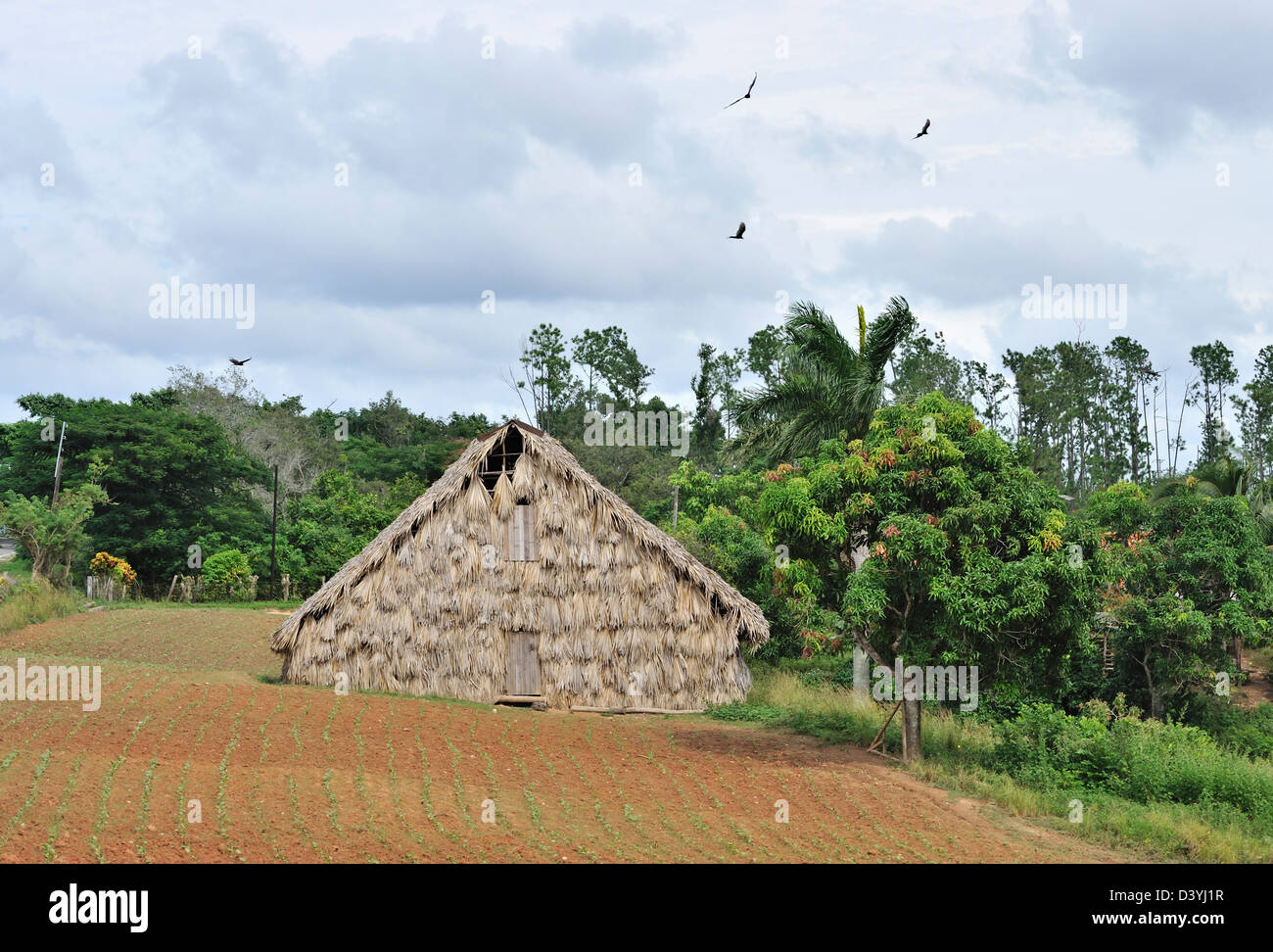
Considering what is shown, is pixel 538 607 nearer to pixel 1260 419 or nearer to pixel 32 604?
pixel 32 604

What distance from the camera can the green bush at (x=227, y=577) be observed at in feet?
134

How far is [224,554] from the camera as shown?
41594 mm

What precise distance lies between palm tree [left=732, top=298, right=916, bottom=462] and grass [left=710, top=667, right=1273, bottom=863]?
6906mm

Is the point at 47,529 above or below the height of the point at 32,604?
above

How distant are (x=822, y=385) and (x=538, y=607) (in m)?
9.26

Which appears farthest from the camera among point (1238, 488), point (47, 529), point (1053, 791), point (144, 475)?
point (144, 475)

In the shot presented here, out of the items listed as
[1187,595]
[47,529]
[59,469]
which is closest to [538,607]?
[1187,595]

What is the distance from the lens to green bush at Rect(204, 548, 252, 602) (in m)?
40.9

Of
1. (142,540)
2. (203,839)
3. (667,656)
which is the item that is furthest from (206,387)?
(203,839)

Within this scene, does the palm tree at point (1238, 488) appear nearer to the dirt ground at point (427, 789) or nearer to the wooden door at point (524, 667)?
the wooden door at point (524, 667)

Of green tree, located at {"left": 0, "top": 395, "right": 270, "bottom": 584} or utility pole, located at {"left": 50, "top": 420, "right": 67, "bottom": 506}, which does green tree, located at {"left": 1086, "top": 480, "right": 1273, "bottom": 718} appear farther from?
utility pole, located at {"left": 50, "top": 420, "right": 67, "bottom": 506}

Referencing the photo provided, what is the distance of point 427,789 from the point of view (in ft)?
46.1

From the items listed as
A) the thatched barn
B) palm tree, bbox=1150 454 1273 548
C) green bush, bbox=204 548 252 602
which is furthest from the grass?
green bush, bbox=204 548 252 602

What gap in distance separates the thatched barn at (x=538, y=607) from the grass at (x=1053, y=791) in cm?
168
